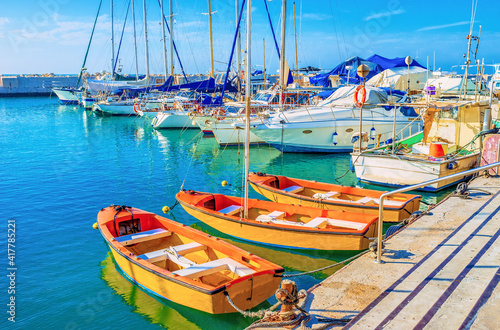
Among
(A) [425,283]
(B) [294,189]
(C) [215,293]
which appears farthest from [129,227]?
(A) [425,283]

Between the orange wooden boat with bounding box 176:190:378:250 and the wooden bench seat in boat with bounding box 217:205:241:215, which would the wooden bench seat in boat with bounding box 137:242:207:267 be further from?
the wooden bench seat in boat with bounding box 217:205:241:215

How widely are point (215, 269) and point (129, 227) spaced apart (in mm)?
3484

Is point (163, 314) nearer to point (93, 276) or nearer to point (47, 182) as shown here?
point (93, 276)

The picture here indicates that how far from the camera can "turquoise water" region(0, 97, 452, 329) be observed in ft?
25.5

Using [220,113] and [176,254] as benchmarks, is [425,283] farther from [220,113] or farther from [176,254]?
[220,113]

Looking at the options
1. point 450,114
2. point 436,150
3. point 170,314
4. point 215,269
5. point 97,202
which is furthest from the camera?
point 450,114

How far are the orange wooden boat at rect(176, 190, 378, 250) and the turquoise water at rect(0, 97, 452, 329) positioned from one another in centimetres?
48

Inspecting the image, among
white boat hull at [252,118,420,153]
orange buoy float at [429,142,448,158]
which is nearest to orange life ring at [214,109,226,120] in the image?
white boat hull at [252,118,420,153]


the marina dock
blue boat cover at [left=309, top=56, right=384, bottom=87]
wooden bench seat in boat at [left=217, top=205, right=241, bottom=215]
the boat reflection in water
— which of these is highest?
blue boat cover at [left=309, top=56, right=384, bottom=87]

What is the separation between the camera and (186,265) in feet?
26.9

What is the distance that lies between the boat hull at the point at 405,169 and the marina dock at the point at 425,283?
649 cm

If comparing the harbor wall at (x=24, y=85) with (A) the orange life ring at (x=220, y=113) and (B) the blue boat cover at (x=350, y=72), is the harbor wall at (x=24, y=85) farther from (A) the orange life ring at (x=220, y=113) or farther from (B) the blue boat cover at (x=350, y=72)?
(A) the orange life ring at (x=220, y=113)

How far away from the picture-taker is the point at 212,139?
30.1 meters

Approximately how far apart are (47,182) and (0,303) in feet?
34.9
